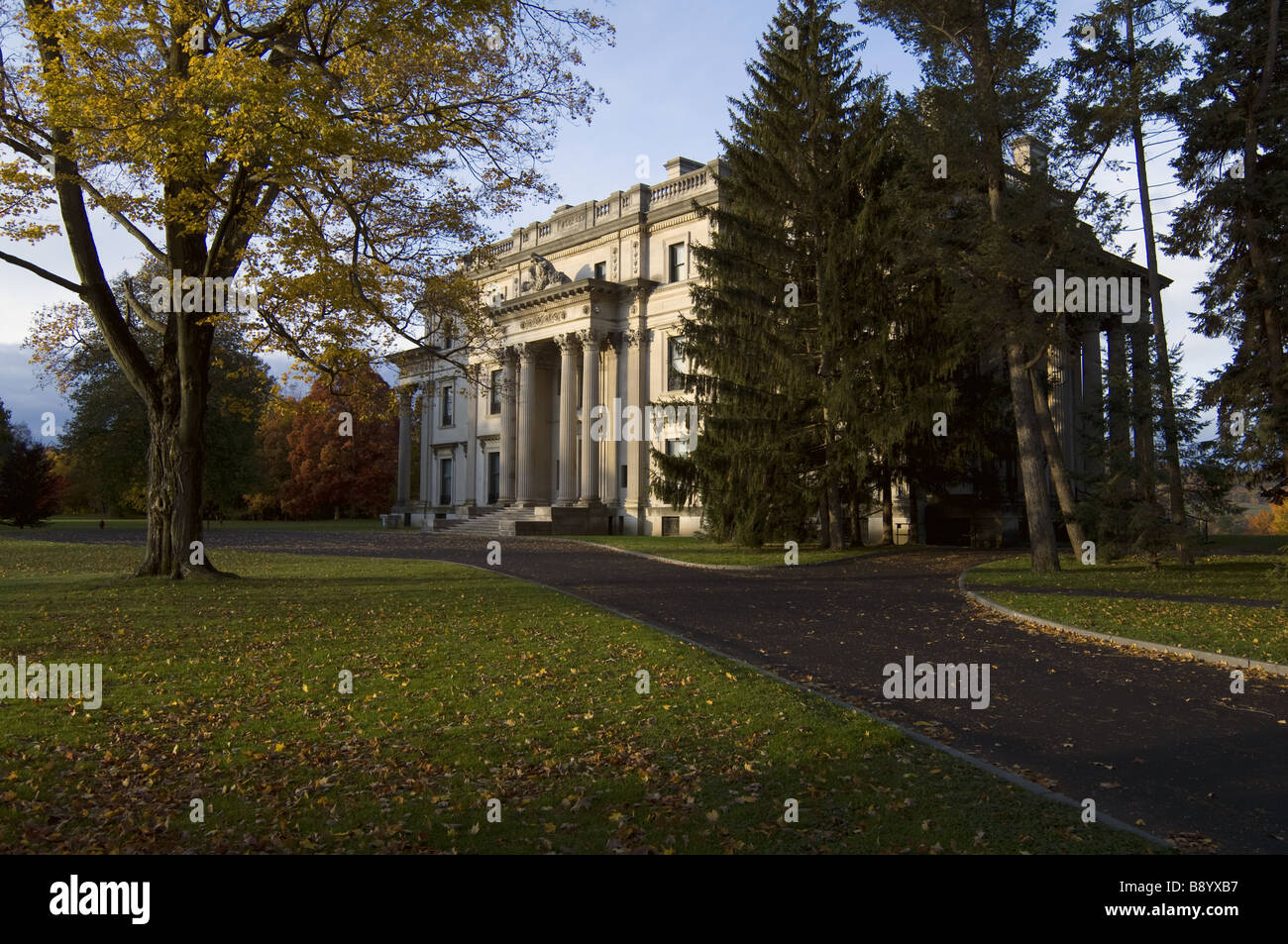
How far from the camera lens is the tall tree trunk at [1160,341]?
19109mm

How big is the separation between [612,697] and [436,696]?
162 centimetres

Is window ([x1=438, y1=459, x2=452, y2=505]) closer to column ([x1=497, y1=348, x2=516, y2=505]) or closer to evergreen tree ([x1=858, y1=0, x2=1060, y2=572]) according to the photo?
column ([x1=497, y1=348, x2=516, y2=505])

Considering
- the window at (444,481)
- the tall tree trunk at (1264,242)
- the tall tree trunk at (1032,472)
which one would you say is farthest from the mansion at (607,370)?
the tall tree trunk at (1032,472)

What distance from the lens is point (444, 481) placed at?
57.1 metres

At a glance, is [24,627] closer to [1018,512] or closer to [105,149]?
[105,149]

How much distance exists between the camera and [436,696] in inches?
306

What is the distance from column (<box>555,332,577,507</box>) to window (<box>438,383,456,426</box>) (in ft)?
50.6

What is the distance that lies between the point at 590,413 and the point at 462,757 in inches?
1392

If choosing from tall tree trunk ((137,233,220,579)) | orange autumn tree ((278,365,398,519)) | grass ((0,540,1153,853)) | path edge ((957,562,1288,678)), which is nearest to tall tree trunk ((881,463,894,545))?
path edge ((957,562,1288,678))

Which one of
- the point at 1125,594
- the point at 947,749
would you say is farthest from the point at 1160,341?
the point at 947,749

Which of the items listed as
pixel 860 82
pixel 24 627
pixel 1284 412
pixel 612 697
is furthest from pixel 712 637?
pixel 860 82

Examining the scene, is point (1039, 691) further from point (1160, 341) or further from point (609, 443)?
point (609, 443)

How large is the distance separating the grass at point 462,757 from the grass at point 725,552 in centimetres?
1222

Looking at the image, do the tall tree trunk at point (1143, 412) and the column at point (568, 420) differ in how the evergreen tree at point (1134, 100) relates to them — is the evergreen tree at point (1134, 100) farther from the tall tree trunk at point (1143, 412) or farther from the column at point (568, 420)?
the column at point (568, 420)
